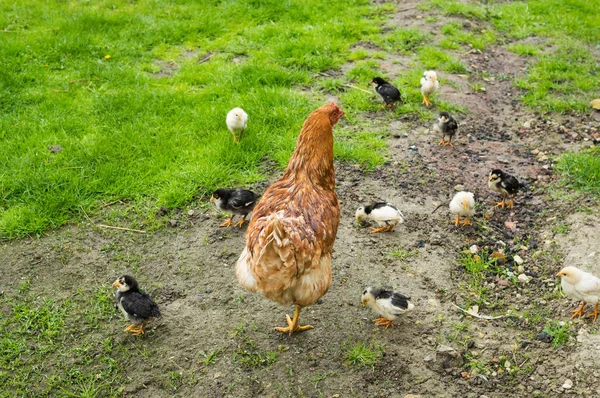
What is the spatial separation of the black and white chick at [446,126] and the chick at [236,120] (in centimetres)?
252

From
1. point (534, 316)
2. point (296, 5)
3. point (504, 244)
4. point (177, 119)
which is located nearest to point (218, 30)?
point (296, 5)

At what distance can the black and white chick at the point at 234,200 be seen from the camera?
18.5 ft

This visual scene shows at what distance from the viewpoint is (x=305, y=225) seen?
403 cm

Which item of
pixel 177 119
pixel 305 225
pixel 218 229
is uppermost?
pixel 305 225

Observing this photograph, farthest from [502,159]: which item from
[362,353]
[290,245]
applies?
[290,245]

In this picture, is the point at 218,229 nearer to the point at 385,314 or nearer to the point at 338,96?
the point at 385,314

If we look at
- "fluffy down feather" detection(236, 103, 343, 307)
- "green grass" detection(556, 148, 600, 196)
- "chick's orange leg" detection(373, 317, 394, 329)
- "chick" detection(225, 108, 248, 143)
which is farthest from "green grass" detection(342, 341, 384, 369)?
"chick" detection(225, 108, 248, 143)

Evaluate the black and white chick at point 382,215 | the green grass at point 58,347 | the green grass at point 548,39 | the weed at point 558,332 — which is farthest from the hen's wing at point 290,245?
the green grass at point 548,39

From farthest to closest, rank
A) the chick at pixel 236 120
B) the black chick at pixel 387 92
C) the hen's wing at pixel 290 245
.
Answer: the black chick at pixel 387 92
the chick at pixel 236 120
the hen's wing at pixel 290 245

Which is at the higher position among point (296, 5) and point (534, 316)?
point (296, 5)

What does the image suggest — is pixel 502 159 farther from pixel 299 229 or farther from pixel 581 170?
pixel 299 229

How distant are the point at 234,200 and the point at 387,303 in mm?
2028

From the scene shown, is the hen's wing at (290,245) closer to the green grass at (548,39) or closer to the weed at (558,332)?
the weed at (558,332)

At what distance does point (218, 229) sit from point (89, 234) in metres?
1.39
